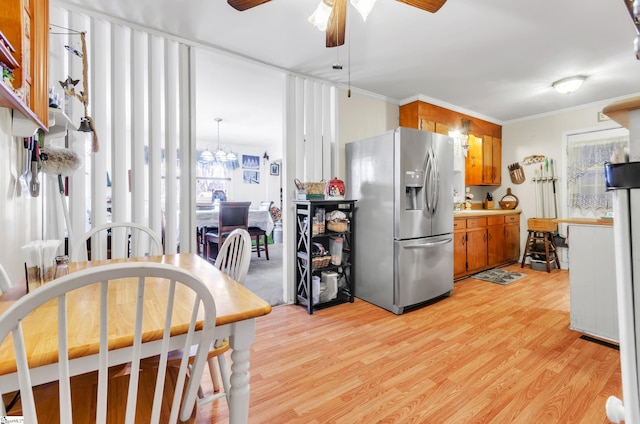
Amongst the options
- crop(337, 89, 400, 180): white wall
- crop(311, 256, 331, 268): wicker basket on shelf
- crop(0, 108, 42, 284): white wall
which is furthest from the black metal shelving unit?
crop(0, 108, 42, 284): white wall

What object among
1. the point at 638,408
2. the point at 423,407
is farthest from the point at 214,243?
the point at 638,408

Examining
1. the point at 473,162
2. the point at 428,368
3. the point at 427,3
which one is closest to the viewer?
the point at 427,3

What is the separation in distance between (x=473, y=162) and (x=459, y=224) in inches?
58.2

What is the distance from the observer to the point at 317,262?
2857 mm

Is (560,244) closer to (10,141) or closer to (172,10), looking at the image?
(172,10)

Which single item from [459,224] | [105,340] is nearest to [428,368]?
[105,340]

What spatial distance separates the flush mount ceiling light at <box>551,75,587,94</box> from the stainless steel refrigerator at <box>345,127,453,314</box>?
1.51 m

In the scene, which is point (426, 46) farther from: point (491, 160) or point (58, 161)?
point (491, 160)

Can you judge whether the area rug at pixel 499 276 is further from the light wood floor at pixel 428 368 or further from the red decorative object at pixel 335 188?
the red decorative object at pixel 335 188

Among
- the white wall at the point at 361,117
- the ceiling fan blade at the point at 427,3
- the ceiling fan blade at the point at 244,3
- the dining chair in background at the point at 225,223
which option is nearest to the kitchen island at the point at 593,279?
the ceiling fan blade at the point at 427,3

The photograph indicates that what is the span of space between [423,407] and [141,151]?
8.63ft

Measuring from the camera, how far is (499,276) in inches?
154

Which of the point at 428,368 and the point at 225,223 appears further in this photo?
the point at 225,223

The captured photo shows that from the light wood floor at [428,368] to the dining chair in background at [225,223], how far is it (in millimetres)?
2024
